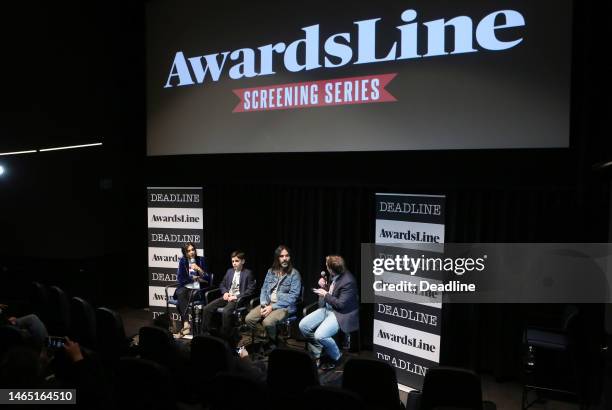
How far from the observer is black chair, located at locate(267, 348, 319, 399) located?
3.24 metres

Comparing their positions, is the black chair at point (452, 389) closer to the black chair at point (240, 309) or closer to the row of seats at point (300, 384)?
the row of seats at point (300, 384)

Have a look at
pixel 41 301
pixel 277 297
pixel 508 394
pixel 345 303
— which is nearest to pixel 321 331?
pixel 345 303

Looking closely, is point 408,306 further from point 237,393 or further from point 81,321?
point 81,321

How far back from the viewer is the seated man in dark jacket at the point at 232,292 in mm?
5352

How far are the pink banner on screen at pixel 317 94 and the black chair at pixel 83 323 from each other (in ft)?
9.56

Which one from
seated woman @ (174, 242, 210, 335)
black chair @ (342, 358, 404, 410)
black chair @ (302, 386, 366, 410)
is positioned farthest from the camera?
seated woman @ (174, 242, 210, 335)

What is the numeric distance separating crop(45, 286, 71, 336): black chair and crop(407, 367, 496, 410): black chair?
3.83 meters

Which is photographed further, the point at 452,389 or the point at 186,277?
the point at 186,277

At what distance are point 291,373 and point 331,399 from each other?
0.76 meters

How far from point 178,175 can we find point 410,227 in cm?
366

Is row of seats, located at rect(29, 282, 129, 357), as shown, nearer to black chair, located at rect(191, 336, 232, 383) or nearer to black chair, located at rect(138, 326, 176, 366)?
black chair, located at rect(138, 326, 176, 366)

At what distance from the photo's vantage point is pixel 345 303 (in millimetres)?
4719

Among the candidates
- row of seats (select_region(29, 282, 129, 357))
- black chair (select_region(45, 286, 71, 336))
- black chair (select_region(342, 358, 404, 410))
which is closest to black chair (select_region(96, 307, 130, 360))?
row of seats (select_region(29, 282, 129, 357))

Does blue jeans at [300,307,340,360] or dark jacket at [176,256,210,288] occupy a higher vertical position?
dark jacket at [176,256,210,288]
